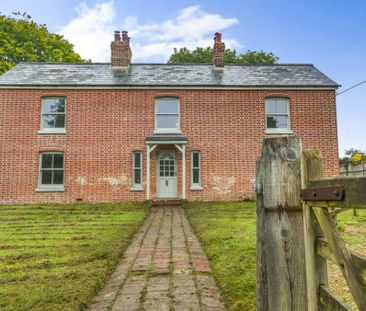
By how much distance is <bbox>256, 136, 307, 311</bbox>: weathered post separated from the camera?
1917mm

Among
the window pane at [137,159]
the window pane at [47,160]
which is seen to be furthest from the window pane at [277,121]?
the window pane at [47,160]

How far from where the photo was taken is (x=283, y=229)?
1.96m

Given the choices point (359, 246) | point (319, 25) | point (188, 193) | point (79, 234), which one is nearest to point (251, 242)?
point (359, 246)

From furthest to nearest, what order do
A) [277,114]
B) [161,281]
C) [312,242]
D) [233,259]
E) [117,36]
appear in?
[117,36] < [277,114] < [233,259] < [161,281] < [312,242]

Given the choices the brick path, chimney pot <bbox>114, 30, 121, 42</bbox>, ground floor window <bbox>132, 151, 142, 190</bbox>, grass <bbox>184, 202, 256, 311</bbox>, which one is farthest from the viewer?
chimney pot <bbox>114, 30, 121, 42</bbox>

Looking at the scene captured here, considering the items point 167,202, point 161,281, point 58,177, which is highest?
point 58,177

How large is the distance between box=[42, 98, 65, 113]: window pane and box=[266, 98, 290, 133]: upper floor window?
10.4 m

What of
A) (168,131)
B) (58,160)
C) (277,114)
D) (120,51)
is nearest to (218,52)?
(277,114)

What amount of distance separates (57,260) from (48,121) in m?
13.0

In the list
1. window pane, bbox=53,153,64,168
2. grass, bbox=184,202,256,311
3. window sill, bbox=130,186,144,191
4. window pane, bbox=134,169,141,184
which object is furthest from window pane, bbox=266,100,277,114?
window pane, bbox=53,153,64,168

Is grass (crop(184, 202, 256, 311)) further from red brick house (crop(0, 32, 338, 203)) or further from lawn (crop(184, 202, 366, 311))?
red brick house (crop(0, 32, 338, 203))

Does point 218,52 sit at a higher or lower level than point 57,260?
higher

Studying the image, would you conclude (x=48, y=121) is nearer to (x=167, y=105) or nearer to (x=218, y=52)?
(x=167, y=105)

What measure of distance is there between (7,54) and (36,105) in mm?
19518
